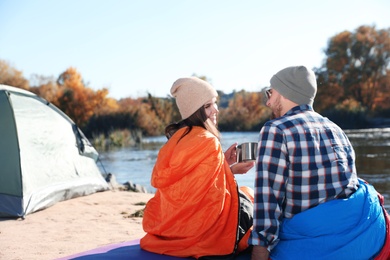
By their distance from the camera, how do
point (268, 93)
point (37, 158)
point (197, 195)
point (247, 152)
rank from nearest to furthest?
point (268, 93) → point (197, 195) → point (247, 152) → point (37, 158)

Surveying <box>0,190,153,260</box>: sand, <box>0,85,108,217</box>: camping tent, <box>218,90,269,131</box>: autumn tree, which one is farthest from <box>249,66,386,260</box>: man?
<box>218,90,269,131</box>: autumn tree

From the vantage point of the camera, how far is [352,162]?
96.3 inches

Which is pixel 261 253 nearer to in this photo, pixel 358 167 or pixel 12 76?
pixel 358 167

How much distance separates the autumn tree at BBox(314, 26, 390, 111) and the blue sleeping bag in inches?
1229

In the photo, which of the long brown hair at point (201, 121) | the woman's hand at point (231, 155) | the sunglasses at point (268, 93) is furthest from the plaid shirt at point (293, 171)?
the woman's hand at point (231, 155)

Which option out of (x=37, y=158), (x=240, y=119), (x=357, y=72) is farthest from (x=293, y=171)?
(x=357, y=72)

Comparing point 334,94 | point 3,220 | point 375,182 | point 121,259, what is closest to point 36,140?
point 3,220

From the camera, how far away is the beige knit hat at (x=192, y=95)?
9.56 ft

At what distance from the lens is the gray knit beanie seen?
2.46 meters

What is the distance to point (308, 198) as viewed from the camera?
92.4 inches

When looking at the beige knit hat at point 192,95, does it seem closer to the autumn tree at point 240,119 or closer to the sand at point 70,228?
the sand at point 70,228

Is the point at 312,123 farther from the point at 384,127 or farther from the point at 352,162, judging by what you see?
the point at 384,127

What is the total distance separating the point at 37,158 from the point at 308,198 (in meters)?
4.80

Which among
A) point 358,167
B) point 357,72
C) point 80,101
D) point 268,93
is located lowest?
point 358,167
